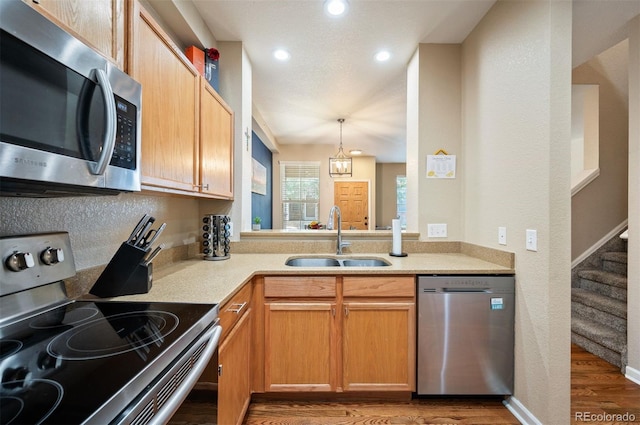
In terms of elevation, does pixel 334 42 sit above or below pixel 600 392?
above

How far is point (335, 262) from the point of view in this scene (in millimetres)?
2242

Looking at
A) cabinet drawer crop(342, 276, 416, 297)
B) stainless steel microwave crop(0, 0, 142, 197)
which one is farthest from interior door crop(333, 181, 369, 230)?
stainless steel microwave crop(0, 0, 142, 197)

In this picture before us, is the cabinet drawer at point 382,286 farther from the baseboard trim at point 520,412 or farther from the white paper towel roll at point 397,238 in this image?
the baseboard trim at point 520,412

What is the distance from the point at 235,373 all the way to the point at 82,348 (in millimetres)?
779

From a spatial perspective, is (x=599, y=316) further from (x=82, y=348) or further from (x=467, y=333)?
(x=82, y=348)

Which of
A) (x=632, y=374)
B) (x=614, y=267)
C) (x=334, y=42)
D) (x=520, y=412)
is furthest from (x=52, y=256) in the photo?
(x=614, y=267)

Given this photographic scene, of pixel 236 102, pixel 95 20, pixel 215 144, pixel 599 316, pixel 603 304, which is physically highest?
pixel 236 102

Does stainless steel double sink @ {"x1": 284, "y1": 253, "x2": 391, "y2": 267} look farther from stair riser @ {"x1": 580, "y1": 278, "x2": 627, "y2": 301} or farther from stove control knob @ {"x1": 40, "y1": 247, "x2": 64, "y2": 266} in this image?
stair riser @ {"x1": 580, "y1": 278, "x2": 627, "y2": 301}

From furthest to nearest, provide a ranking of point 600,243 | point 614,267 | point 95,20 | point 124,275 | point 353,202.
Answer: point 353,202
point 600,243
point 614,267
point 124,275
point 95,20

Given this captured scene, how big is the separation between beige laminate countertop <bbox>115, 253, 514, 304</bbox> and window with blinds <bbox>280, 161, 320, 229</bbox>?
4275 millimetres

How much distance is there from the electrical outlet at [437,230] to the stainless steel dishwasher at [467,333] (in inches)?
26.3

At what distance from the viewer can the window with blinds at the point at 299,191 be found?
6.49 metres

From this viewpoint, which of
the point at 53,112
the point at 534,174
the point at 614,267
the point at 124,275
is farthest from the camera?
the point at 614,267

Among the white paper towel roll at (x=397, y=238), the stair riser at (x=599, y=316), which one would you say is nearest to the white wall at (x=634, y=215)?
the stair riser at (x=599, y=316)
